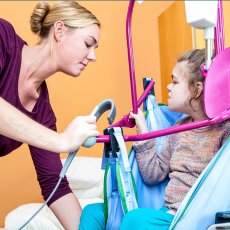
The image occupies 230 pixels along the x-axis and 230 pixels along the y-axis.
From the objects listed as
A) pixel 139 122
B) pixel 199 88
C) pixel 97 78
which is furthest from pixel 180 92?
pixel 97 78

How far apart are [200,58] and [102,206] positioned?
0.59m

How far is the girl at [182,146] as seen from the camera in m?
0.90

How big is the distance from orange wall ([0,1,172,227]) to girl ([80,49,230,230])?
1047 mm

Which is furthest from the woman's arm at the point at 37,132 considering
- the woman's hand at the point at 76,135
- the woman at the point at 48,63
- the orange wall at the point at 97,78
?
the orange wall at the point at 97,78

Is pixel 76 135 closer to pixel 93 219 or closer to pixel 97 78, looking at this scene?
pixel 93 219

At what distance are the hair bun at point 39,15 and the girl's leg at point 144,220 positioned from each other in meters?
0.73

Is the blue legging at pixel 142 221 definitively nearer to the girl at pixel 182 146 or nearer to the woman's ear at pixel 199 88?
the girl at pixel 182 146

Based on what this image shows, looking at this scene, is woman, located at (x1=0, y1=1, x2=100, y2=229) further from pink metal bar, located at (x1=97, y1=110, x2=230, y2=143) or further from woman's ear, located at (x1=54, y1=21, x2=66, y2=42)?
pink metal bar, located at (x1=97, y1=110, x2=230, y2=143)

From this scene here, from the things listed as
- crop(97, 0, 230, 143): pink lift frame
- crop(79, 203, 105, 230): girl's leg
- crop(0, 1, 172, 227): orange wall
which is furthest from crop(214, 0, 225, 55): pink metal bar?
crop(0, 1, 172, 227): orange wall

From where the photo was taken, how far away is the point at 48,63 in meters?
1.01

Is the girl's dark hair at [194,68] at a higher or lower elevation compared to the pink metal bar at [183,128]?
higher

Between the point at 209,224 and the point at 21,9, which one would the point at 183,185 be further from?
the point at 21,9

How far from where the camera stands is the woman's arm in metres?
0.61

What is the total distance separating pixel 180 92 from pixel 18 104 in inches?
21.3
